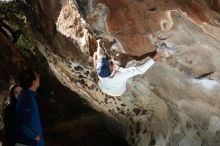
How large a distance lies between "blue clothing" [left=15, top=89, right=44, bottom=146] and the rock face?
3.96 ft

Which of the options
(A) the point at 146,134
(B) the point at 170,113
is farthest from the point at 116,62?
(A) the point at 146,134

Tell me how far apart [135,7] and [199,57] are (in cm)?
103

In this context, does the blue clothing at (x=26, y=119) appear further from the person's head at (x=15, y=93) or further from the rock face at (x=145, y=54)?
the rock face at (x=145, y=54)

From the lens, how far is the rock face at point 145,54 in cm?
451

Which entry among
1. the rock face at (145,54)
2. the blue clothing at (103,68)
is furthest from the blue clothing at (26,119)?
the rock face at (145,54)

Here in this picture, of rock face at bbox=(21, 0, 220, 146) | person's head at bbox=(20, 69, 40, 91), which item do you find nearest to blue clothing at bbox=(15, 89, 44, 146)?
person's head at bbox=(20, 69, 40, 91)

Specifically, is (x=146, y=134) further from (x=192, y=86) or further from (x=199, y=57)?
(x=199, y=57)

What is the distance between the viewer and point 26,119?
191 inches

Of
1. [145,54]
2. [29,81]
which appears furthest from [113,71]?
[29,81]

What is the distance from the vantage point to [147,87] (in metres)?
6.42

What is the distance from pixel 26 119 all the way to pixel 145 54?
1.67 meters

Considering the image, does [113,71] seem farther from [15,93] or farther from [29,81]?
[15,93]

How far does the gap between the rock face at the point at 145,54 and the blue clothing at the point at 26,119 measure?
1.21 meters

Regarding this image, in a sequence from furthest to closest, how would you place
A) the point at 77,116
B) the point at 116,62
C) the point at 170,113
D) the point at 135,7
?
the point at 77,116, the point at 170,113, the point at 116,62, the point at 135,7
